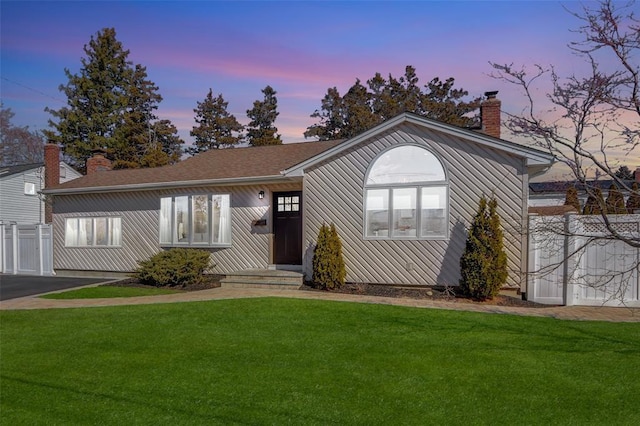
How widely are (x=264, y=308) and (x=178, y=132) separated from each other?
126 feet

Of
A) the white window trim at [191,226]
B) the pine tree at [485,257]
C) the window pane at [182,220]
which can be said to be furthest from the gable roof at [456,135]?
the window pane at [182,220]

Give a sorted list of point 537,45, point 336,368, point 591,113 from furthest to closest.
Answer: point 537,45 < point 336,368 < point 591,113

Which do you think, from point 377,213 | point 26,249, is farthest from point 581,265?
point 26,249

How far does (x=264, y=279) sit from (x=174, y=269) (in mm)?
2601

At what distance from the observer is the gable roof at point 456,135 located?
30.4 feet

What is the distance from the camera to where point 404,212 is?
10422 millimetres

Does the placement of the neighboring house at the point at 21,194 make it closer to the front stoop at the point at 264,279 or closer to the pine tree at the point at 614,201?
the front stoop at the point at 264,279

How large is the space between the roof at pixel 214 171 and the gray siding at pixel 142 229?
391 millimetres

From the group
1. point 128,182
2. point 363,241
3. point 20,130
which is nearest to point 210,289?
point 363,241

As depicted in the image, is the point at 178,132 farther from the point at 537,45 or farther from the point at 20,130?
the point at 537,45

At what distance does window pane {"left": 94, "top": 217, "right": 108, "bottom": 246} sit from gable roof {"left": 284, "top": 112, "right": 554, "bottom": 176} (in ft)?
24.9

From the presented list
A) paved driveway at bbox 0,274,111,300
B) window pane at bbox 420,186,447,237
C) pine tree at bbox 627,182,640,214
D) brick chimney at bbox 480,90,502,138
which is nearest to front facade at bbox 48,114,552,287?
window pane at bbox 420,186,447,237

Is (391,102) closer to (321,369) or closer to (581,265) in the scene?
(581,265)

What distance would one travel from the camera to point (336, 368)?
16.5ft
